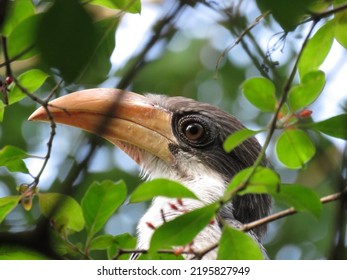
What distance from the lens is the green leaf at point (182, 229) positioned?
70.5 inches

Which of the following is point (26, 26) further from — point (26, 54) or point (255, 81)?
point (255, 81)

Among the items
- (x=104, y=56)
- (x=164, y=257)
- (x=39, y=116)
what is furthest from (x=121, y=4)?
(x=39, y=116)

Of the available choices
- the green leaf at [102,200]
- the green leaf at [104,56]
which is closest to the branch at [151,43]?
the green leaf at [104,56]

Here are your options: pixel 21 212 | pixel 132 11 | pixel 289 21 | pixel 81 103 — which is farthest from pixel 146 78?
pixel 289 21

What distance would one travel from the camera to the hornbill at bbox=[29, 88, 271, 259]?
363 cm

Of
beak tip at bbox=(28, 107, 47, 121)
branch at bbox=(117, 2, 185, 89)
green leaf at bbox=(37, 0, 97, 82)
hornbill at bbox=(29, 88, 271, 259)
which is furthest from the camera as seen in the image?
hornbill at bbox=(29, 88, 271, 259)

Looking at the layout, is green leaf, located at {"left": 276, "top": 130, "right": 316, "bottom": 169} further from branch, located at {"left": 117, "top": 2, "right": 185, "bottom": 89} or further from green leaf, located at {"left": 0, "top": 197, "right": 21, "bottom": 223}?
green leaf, located at {"left": 0, "top": 197, "right": 21, "bottom": 223}

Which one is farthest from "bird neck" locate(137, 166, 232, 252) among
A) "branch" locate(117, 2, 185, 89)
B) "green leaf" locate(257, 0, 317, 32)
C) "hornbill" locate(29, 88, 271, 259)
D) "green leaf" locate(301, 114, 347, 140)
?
"green leaf" locate(257, 0, 317, 32)

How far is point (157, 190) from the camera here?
5.96 feet

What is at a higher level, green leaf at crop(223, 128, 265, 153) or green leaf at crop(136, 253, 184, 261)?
green leaf at crop(223, 128, 265, 153)

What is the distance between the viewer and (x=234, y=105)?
6.67 metres

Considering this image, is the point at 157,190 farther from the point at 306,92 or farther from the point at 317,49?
the point at 317,49

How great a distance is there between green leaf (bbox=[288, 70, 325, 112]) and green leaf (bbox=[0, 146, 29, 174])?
0.89m
